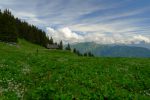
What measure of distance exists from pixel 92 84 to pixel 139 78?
21.6 feet

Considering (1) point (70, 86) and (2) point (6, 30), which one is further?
(2) point (6, 30)

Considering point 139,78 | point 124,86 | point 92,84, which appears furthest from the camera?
point 139,78

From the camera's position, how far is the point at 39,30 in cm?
17175

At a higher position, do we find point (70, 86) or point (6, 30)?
point (6, 30)

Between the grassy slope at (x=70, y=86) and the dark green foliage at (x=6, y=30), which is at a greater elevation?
the dark green foliage at (x=6, y=30)

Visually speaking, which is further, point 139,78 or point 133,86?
point 139,78

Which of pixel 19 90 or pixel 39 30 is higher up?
pixel 39 30

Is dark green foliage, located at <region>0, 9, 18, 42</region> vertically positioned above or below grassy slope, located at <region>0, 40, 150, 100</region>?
above

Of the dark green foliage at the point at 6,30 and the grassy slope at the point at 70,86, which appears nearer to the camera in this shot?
the grassy slope at the point at 70,86

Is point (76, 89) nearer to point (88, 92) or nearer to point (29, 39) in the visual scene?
point (88, 92)

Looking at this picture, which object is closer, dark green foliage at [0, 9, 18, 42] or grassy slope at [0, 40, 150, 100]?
grassy slope at [0, 40, 150, 100]

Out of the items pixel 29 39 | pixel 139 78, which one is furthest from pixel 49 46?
pixel 139 78

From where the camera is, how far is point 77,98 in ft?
49.4

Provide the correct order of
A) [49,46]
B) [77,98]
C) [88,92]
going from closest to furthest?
[77,98] < [88,92] < [49,46]
